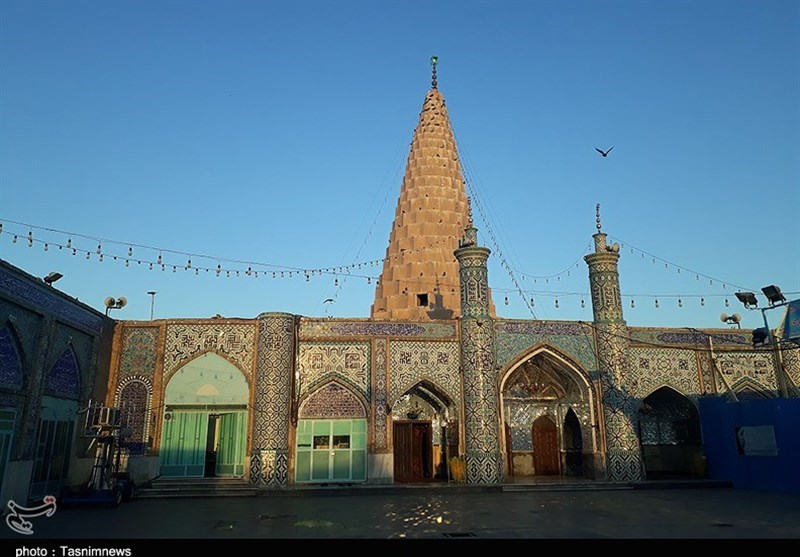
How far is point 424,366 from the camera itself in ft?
59.6

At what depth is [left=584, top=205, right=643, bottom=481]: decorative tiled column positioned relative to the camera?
17.9 meters

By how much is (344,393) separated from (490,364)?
4.31 meters

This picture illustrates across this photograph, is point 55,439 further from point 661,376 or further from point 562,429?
point 661,376

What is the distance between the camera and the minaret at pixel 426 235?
23891 millimetres

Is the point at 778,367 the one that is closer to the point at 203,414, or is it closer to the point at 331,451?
the point at 331,451

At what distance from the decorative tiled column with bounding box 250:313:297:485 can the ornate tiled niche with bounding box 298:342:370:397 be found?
465 mm

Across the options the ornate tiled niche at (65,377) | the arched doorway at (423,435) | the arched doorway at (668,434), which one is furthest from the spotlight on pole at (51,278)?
the arched doorway at (668,434)

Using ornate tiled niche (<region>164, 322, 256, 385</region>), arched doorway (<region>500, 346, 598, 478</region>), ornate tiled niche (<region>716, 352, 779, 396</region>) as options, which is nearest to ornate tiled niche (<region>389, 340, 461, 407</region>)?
arched doorway (<region>500, 346, 598, 478</region>)

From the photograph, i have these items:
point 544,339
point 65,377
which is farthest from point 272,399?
point 544,339

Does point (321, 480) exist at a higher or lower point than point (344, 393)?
lower

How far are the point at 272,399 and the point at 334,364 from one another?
79.0 inches

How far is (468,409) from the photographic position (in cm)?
1762
